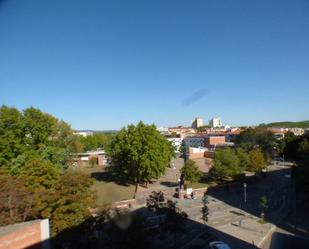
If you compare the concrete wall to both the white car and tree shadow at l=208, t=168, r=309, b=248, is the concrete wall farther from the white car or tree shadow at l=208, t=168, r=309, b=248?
tree shadow at l=208, t=168, r=309, b=248

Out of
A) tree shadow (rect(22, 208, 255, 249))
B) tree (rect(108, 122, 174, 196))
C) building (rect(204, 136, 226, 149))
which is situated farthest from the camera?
building (rect(204, 136, 226, 149))

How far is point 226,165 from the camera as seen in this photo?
3531 cm

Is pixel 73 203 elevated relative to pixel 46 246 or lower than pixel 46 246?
elevated

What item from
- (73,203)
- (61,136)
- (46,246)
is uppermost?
(61,136)

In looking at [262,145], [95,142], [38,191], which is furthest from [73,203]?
[95,142]

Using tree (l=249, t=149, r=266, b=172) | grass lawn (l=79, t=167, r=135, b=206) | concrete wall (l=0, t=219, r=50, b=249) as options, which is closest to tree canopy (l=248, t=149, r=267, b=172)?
tree (l=249, t=149, r=266, b=172)

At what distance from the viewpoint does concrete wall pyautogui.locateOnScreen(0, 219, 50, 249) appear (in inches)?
460

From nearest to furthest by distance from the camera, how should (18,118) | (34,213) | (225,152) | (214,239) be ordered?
(34,213) → (214,239) → (18,118) → (225,152)

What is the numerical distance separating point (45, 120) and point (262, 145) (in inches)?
1465

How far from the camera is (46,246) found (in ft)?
42.9

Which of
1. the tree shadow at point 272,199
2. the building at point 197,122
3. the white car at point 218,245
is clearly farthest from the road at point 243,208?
the building at point 197,122

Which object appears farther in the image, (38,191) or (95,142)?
(95,142)

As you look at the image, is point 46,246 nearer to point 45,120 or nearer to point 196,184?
point 45,120

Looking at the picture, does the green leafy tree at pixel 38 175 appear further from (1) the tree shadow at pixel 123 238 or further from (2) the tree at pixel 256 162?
(2) the tree at pixel 256 162
